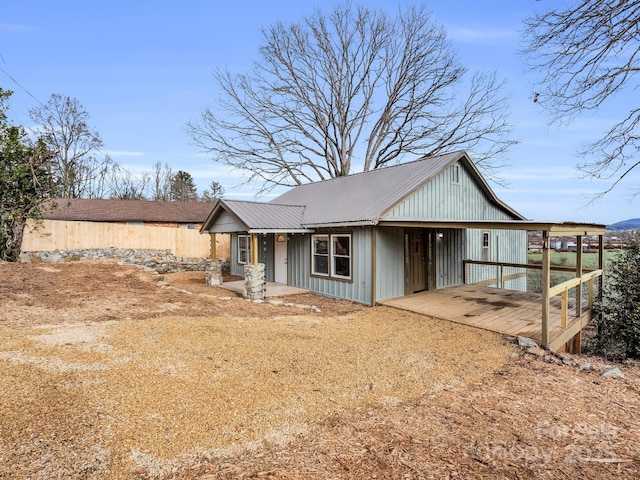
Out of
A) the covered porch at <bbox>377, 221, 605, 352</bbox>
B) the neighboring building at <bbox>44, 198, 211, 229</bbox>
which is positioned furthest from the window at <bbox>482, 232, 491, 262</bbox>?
the neighboring building at <bbox>44, 198, 211, 229</bbox>

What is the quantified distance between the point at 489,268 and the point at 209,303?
1098cm

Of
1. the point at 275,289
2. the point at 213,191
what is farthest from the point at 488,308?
the point at 213,191

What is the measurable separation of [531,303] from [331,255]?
228 inches

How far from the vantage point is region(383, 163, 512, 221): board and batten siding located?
10461 mm

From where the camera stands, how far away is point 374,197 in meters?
11.1

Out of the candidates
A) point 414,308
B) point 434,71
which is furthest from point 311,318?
point 434,71

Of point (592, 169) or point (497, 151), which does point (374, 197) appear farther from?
point (497, 151)

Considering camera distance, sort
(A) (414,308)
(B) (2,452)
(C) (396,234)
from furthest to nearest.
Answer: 1. (C) (396,234)
2. (A) (414,308)
3. (B) (2,452)

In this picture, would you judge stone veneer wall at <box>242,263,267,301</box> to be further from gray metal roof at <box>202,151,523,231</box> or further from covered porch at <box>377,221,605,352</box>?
covered porch at <box>377,221,605,352</box>

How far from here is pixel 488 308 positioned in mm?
8969

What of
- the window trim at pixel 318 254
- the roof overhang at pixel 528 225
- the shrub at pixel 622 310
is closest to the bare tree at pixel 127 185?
the window trim at pixel 318 254

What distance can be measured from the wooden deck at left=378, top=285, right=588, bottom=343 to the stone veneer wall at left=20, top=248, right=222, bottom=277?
37.9 feet

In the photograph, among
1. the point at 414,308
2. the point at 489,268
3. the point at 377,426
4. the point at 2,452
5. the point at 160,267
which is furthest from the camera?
the point at 160,267

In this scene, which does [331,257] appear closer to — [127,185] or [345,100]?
[345,100]
